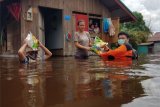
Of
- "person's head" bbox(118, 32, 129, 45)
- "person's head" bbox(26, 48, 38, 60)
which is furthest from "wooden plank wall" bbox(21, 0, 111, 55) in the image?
"person's head" bbox(118, 32, 129, 45)

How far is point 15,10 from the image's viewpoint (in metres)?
12.3

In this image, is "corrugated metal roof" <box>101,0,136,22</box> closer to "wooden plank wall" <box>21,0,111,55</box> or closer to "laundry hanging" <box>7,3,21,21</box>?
"wooden plank wall" <box>21,0,111,55</box>

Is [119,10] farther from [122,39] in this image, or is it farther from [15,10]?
[122,39]

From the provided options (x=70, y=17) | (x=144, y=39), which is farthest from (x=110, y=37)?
(x=144, y=39)

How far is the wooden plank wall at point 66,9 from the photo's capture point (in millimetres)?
12406

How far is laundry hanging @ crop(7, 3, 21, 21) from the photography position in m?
12.2

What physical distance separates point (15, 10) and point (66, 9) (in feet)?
8.84

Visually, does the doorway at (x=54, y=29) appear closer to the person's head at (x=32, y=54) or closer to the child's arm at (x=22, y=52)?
the person's head at (x=32, y=54)

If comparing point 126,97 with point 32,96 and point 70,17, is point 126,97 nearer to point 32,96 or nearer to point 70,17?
point 32,96

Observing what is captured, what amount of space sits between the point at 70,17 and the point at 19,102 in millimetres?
12350

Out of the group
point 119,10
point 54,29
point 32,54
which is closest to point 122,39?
point 32,54

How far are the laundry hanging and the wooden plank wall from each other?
18cm

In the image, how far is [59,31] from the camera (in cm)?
1444

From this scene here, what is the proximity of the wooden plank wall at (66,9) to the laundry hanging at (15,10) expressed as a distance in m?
0.18
